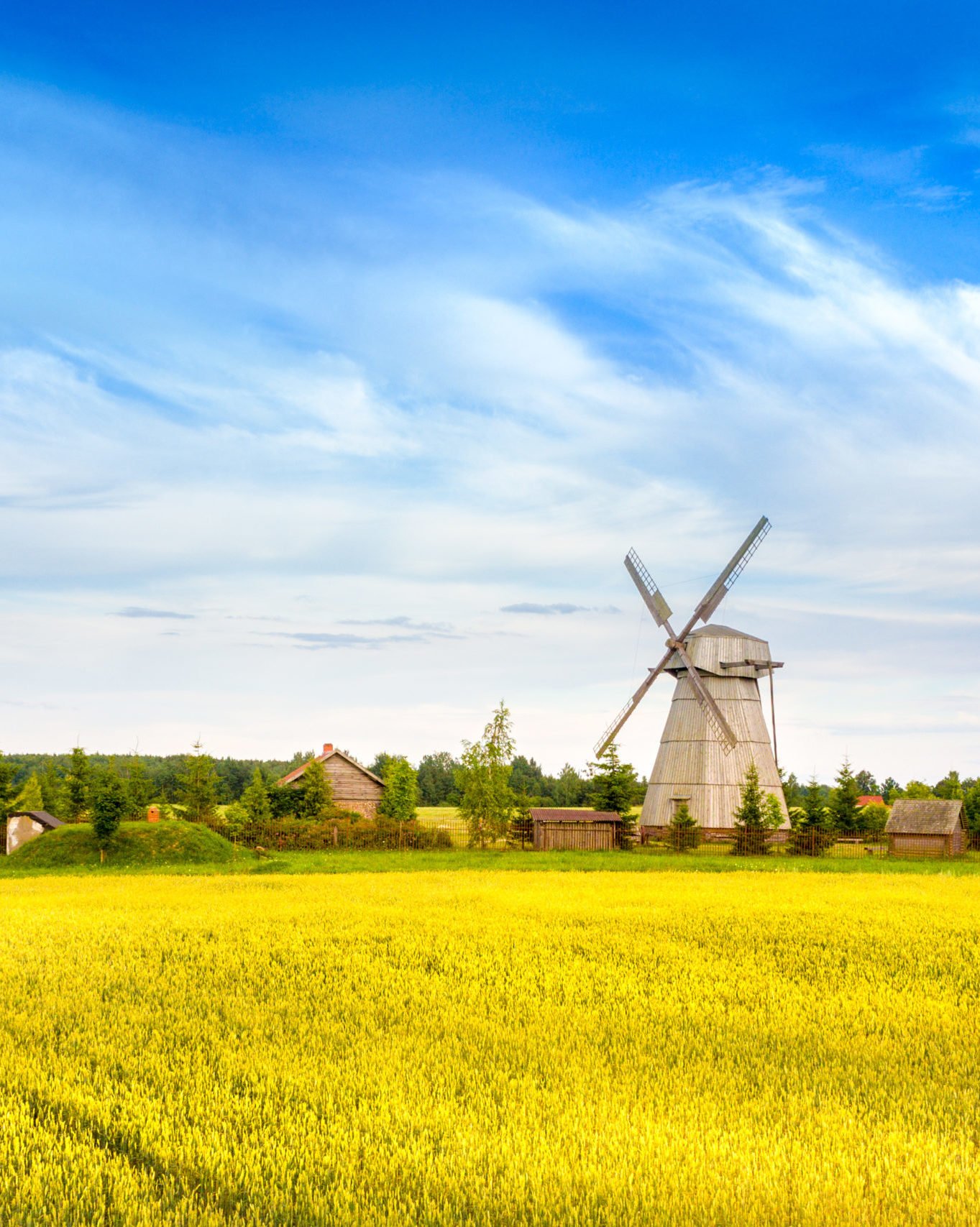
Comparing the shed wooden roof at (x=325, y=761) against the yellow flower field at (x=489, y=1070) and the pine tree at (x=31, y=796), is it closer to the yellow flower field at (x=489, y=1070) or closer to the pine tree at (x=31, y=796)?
the pine tree at (x=31, y=796)

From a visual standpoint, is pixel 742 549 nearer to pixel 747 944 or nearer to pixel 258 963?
pixel 747 944

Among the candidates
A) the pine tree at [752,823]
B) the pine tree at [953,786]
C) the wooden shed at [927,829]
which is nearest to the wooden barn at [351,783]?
the pine tree at [752,823]

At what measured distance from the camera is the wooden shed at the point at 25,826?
44.0 metres

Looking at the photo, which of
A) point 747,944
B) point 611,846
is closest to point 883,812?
point 611,846

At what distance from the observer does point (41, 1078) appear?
819 cm

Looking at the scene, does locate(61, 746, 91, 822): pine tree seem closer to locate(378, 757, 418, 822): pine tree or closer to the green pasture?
locate(378, 757, 418, 822): pine tree

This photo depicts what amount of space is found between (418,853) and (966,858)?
81.3 ft

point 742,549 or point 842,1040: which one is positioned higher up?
point 742,549

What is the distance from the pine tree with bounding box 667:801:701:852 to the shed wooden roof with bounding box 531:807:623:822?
2786 mm

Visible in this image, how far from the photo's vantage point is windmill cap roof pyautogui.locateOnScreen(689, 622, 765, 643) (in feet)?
173

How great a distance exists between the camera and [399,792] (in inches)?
2547

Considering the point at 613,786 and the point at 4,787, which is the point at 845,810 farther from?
the point at 4,787

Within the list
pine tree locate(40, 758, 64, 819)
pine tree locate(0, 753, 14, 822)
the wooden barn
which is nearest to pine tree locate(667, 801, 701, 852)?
the wooden barn

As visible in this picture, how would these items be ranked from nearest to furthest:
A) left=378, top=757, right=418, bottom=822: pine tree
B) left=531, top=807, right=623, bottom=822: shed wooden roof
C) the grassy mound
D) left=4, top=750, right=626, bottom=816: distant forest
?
the grassy mound
left=531, top=807, right=623, bottom=822: shed wooden roof
left=378, top=757, right=418, bottom=822: pine tree
left=4, top=750, right=626, bottom=816: distant forest
